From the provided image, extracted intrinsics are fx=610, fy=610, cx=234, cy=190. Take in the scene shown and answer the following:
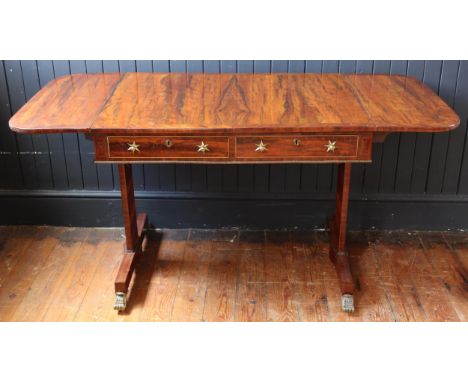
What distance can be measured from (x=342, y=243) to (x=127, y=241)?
1.03 m

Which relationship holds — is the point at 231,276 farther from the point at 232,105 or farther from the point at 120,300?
the point at 232,105

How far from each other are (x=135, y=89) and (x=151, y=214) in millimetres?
886

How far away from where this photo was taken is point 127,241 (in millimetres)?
2941

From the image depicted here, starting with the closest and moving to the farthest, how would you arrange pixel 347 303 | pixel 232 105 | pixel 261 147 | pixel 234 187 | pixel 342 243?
1. pixel 261 147
2. pixel 232 105
3. pixel 347 303
4. pixel 342 243
5. pixel 234 187

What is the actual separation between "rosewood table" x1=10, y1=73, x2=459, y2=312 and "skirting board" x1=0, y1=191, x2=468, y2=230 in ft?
1.96

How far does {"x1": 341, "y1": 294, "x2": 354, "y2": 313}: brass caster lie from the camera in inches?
107

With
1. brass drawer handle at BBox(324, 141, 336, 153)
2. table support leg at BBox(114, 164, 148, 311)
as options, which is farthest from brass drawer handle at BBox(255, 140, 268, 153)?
table support leg at BBox(114, 164, 148, 311)

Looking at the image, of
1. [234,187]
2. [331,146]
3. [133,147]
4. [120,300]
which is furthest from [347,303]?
[133,147]

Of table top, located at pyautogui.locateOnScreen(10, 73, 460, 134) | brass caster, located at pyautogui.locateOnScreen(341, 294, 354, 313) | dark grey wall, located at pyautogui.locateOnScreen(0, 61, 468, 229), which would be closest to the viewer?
table top, located at pyautogui.locateOnScreen(10, 73, 460, 134)

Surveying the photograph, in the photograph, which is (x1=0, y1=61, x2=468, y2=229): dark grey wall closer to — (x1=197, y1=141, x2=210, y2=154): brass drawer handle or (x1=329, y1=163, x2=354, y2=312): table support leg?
(x1=329, y1=163, x2=354, y2=312): table support leg

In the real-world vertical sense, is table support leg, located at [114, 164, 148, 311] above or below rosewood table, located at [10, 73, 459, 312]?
below

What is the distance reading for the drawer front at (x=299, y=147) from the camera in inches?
91.5

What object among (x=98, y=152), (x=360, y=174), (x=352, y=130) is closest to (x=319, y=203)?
(x=360, y=174)

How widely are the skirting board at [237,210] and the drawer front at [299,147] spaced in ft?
3.07
